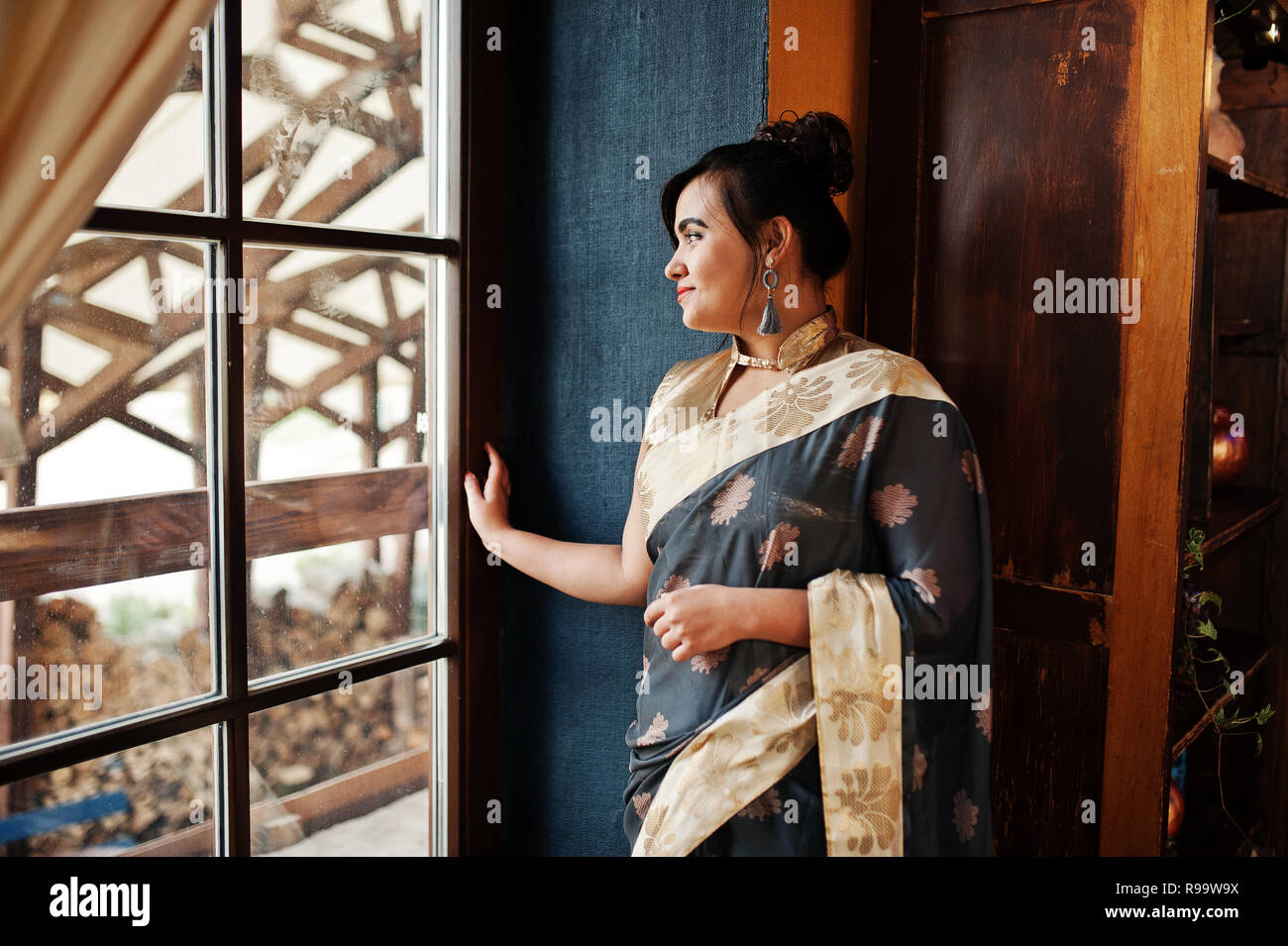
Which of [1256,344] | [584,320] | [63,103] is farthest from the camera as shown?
[1256,344]

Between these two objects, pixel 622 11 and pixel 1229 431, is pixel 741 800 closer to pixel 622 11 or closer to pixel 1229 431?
pixel 622 11

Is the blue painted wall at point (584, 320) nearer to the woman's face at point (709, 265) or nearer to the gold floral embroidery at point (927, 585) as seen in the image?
the woman's face at point (709, 265)

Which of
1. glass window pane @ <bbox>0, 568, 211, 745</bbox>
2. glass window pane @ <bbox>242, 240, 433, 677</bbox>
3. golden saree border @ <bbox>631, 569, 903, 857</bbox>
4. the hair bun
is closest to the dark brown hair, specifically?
the hair bun

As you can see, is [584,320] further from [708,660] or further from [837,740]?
[837,740]

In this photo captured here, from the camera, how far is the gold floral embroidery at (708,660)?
1.32 meters

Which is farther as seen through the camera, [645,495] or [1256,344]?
[1256,344]

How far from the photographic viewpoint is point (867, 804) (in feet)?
4.08

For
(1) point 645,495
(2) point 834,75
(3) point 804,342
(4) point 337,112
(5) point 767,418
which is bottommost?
(1) point 645,495

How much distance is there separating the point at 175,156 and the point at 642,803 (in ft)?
3.50

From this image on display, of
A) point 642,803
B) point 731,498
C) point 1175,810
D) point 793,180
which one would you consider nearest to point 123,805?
point 642,803

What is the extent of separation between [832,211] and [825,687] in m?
0.65

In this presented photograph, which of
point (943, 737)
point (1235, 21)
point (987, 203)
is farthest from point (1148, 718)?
point (1235, 21)

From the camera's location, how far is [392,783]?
5.42 ft

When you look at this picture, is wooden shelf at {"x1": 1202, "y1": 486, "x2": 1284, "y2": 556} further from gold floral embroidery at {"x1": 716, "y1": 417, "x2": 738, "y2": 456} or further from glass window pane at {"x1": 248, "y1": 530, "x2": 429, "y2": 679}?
glass window pane at {"x1": 248, "y1": 530, "x2": 429, "y2": 679}
